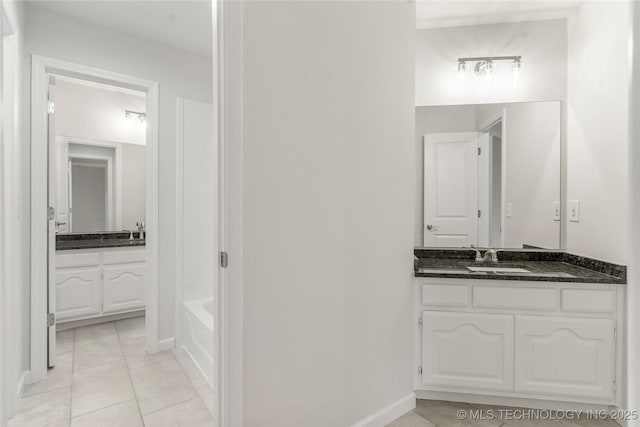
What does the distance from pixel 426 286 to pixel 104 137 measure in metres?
3.81

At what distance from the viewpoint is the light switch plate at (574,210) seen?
2246mm

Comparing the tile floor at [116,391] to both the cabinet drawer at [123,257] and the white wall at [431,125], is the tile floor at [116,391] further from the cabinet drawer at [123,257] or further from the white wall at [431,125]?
the white wall at [431,125]

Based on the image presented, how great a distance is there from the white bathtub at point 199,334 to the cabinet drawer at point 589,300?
2.14 metres

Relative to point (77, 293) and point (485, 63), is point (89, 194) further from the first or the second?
point (485, 63)

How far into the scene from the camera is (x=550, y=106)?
7.77 ft

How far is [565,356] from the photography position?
6.04 feet

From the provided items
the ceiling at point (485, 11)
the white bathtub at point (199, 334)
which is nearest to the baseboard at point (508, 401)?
the white bathtub at point (199, 334)

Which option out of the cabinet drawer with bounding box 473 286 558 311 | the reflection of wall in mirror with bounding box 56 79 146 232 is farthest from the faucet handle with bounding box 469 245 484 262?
the reflection of wall in mirror with bounding box 56 79 146 232

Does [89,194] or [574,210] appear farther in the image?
[89,194]

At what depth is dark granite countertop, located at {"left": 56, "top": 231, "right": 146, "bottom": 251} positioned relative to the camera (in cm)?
318

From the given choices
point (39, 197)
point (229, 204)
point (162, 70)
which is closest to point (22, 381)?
point (39, 197)

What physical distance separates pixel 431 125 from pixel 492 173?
0.56m

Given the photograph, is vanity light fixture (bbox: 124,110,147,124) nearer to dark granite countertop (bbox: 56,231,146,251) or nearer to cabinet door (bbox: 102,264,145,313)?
dark granite countertop (bbox: 56,231,146,251)

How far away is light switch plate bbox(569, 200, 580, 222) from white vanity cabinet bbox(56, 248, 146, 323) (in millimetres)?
3791
